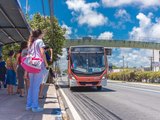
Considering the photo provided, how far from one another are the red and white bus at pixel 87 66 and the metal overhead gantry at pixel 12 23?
3563 millimetres

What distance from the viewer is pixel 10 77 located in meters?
16.0

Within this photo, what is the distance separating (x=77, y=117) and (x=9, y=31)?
1098 centimetres

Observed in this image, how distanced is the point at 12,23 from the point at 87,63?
7.91 m

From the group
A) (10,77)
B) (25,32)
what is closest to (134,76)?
(25,32)

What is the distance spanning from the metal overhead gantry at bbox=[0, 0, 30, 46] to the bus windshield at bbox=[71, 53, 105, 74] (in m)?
3.58

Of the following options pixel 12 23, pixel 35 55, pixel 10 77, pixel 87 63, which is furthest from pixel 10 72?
pixel 87 63

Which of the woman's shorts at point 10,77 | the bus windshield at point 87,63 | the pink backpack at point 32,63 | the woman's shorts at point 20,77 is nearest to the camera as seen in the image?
the pink backpack at point 32,63

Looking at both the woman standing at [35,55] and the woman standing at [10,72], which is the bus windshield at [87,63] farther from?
the woman standing at [35,55]

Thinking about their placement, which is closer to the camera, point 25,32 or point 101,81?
point 25,32

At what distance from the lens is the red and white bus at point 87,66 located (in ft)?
81.3

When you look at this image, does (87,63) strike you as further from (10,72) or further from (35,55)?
(35,55)

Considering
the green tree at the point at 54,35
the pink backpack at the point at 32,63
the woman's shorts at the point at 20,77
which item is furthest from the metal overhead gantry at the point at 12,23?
the green tree at the point at 54,35

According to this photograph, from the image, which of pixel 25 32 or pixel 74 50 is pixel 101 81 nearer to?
pixel 74 50

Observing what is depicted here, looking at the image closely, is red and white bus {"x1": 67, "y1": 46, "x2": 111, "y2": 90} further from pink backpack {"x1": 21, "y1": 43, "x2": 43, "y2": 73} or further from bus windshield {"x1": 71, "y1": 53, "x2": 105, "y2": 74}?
pink backpack {"x1": 21, "y1": 43, "x2": 43, "y2": 73}
